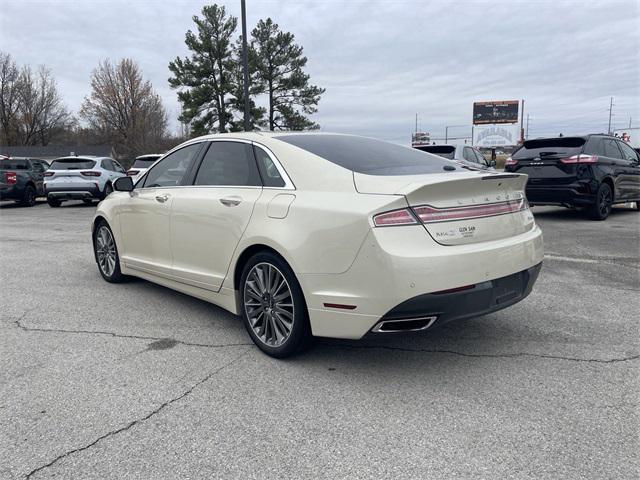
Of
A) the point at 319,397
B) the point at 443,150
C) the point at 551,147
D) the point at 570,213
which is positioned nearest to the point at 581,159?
the point at 551,147

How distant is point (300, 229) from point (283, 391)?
1018mm

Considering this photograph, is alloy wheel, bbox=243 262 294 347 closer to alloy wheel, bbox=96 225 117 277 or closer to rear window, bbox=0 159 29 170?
alloy wheel, bbox=96 225 117 277

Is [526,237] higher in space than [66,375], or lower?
higher

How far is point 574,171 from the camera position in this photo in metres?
9.89

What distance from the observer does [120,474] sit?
2377 millimetres

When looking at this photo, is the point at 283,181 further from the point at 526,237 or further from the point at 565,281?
the point at 565,281

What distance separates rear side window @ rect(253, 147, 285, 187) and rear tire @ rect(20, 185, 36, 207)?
54.4ft

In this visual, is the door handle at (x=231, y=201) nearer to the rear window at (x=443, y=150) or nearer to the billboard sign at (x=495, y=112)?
the rear window at (x=443, y=150)

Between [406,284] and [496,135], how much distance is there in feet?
198

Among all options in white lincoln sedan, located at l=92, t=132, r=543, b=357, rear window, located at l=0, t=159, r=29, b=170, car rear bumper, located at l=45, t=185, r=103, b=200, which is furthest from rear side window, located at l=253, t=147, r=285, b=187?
rear window, located at l=0, t=159, r=29, b=170

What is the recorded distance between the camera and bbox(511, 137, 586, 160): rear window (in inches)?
395

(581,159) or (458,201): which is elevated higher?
(581,159)

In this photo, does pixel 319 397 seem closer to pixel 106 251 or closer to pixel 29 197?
pixel 106 251

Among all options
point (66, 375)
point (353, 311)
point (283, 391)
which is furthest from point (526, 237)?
point (66, 375)
